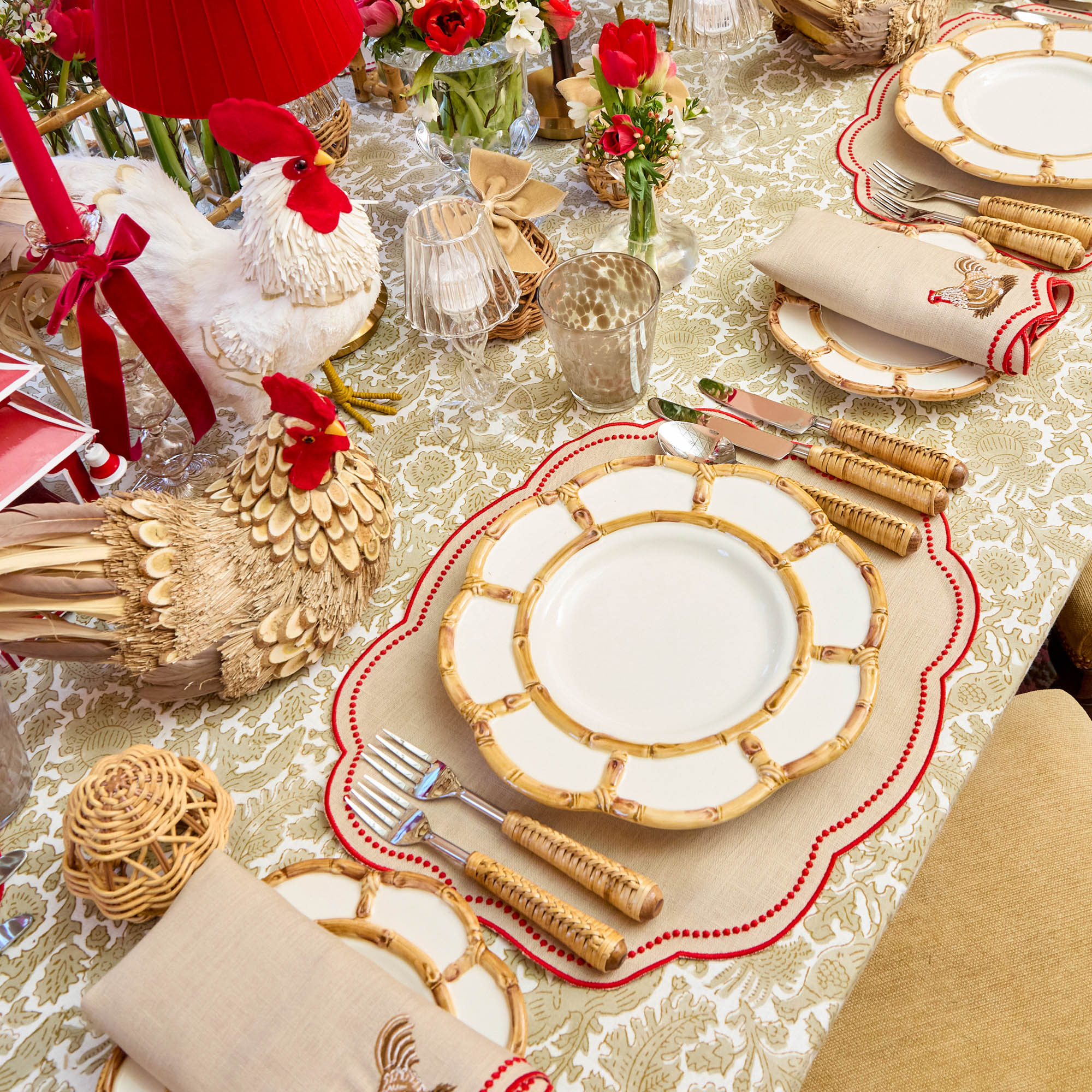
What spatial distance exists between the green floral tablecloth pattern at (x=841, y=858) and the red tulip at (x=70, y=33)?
1.46ft

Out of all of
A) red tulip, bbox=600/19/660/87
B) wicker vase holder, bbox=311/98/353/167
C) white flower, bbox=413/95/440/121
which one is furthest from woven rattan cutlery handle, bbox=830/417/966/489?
Result: wicker vase holder, bbox=311/98/353/167

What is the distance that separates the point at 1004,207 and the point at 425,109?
78cm

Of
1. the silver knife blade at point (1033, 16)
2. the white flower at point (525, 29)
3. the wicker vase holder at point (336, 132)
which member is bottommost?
the silver knife blade at point (1033, 16)

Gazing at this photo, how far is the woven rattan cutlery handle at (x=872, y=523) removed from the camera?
937mm

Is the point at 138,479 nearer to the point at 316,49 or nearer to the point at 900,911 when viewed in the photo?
the point at 316,49

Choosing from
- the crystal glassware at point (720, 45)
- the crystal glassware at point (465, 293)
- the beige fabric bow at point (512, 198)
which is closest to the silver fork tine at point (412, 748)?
the crystal glassware at point (465, 293)

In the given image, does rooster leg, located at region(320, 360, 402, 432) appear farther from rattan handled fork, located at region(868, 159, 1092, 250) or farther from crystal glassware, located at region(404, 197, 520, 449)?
rattan handled fork, located at region(868, 159, 1092, 250)

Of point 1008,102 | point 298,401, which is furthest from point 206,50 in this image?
point 1008,102

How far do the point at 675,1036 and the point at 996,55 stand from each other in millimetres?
1400

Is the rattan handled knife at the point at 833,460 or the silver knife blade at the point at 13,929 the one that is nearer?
the silver knife blade at the point at 13,929

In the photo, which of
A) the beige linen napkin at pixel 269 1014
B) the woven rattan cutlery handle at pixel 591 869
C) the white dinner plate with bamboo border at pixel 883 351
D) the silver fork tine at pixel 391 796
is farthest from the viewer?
the white dinner plate with bamboo border at pixel 883 351

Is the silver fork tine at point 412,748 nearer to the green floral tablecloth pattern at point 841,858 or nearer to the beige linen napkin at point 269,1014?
the green floral tablecloth pattern at point 841,858

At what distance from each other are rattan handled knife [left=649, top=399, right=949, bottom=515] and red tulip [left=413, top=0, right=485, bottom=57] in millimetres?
483

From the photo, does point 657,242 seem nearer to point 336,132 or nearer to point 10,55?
point 336,132
